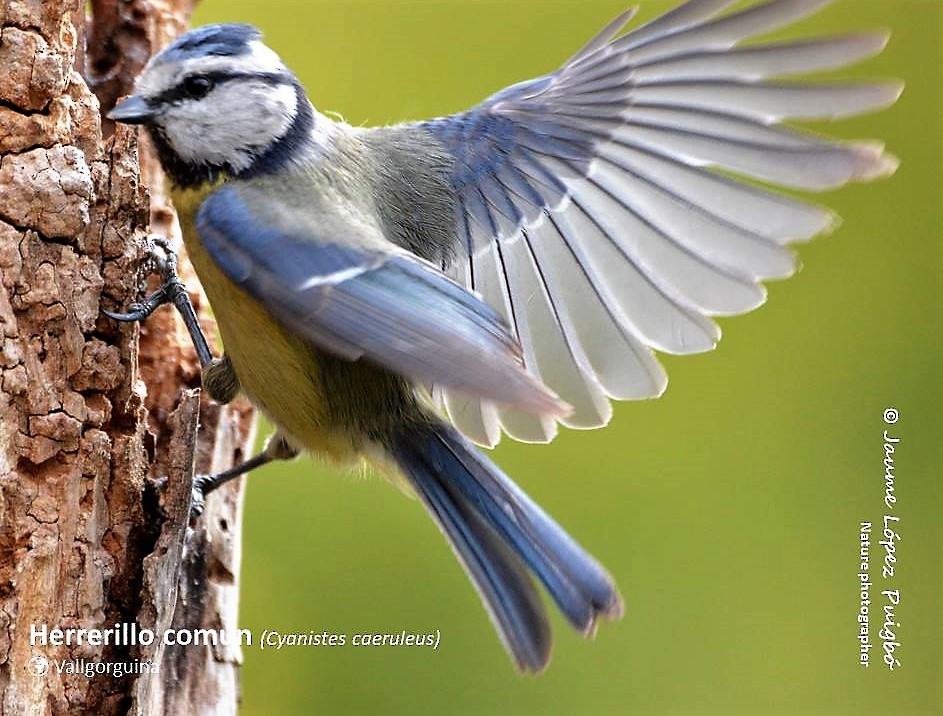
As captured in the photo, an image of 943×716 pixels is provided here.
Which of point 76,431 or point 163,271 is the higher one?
point 163,271

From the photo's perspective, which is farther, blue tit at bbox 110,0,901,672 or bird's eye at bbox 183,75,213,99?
bird's eye at bbox 183,75,213,99

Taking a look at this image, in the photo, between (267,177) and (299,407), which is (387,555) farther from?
(267,177)

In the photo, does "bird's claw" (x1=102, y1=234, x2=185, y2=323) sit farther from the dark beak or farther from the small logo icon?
the small logo icon

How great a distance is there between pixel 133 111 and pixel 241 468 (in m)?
0.60

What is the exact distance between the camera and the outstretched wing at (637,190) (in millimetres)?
1684

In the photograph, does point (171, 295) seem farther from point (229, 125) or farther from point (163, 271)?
point (229, 125)

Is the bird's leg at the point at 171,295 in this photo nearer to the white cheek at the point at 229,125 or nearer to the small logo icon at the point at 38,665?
the white cheek at the point at 229,125

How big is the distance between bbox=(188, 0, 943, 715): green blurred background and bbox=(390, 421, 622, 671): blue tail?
705 mm

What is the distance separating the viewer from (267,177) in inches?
70.6

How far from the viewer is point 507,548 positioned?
1698 millimetres

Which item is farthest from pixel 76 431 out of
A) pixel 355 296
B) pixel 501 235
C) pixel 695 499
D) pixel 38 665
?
pixel 695 499

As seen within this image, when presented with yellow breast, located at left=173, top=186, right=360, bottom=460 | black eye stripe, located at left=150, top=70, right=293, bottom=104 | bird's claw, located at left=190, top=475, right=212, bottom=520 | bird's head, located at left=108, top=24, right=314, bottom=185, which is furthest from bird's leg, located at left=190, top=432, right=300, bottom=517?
black eye stripe, located at left=150, top=70, right=293, bottom=104

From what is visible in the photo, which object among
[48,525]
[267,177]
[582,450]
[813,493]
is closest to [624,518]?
[582,450]

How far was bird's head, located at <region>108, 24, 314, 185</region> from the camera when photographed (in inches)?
67.2
